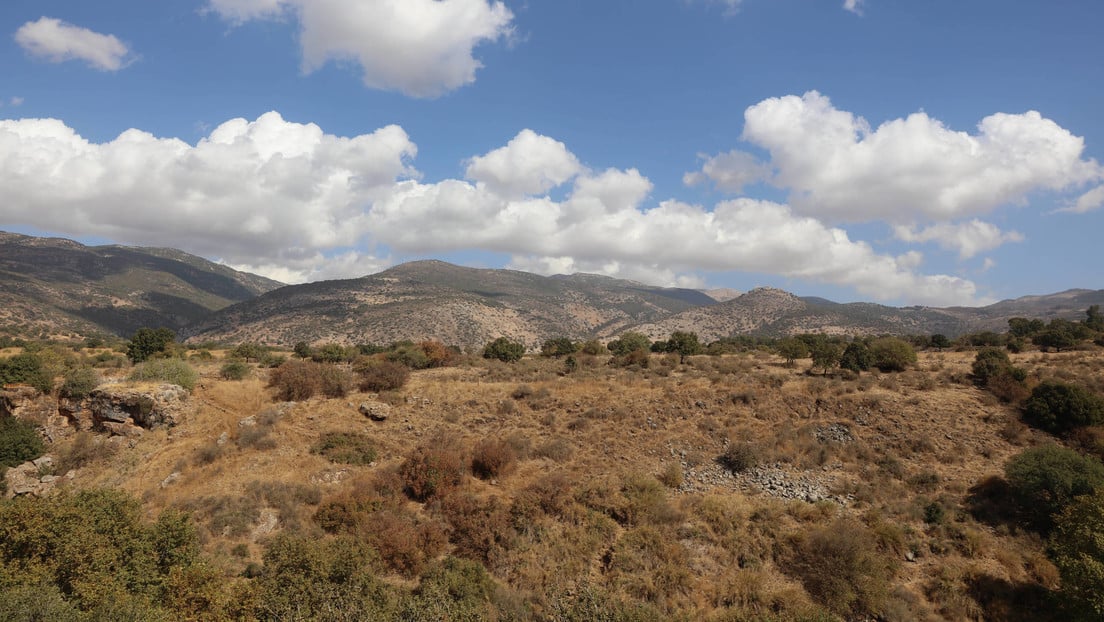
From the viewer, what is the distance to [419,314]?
9894 cm

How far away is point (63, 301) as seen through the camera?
338ft

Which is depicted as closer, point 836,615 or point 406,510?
point 836,615

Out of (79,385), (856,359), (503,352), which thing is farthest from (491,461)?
(856,359)

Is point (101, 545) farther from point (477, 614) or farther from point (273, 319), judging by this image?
point (273, 319)

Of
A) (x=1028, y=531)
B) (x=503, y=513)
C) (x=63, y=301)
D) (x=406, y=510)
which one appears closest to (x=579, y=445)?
(x=503, y=513)

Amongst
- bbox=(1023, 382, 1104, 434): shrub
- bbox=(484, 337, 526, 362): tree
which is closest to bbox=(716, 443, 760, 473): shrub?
bbox=(1023, 382, 1104, 434): shrub

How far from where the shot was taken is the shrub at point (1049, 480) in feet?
48.4

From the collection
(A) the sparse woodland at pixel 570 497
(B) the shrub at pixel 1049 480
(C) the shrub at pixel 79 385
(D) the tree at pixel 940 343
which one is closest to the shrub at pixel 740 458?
(A) the sparse woodland at pixel 570 497

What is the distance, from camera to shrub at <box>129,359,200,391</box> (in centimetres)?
2527

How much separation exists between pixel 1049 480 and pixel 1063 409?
7727mm

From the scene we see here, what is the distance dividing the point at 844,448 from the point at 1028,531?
6102 mm

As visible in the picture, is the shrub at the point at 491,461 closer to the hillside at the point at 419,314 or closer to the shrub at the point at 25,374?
the shrub at the point at 25,374

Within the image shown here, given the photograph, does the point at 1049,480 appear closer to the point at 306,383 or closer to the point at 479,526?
the point at 479,526

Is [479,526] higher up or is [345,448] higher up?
[345,448]
